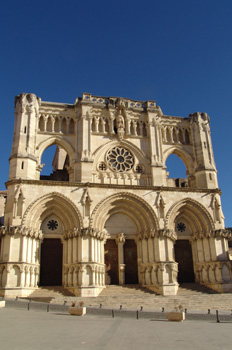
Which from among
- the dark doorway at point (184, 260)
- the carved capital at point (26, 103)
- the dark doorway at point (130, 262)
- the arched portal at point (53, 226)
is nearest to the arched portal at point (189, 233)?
the dark doorway at point (184, 260)

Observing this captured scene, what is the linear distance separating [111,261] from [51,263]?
4.15 meters

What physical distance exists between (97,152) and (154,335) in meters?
17.7

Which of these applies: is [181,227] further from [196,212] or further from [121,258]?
[121,258]

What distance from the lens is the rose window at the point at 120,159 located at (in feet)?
85.1

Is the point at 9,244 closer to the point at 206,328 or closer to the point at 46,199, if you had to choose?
the point at 46,199

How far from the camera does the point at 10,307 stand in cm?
1655

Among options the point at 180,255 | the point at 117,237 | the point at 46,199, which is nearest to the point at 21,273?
the point at 46,199

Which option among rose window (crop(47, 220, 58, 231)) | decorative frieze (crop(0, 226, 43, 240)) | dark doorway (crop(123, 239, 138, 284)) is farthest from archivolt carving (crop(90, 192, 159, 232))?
decorative frieze (crop(0, 226, 43, 240))

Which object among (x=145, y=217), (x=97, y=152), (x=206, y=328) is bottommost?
(x=206, y=328)

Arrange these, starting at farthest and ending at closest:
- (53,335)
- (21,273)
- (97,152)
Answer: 1. (97,152)
2. (21,273)
3. (53,335)

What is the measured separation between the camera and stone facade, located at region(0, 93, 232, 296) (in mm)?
21375

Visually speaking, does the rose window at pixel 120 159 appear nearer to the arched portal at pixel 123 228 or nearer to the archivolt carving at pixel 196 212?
the arched portal at pixel 123 228

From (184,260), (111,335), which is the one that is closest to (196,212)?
(184,260)

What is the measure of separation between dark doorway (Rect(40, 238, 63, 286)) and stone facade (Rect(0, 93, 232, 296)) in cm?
7
